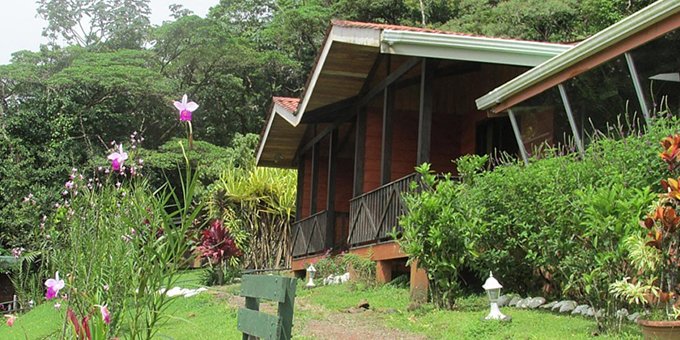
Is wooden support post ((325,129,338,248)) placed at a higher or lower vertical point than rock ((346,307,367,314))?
higher

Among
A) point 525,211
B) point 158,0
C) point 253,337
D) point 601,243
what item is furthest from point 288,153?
point 158,0

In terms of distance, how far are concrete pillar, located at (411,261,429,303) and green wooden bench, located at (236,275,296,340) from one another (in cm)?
455

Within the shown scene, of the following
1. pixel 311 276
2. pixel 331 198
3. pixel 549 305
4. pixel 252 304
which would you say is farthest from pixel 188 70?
pixel 252 304

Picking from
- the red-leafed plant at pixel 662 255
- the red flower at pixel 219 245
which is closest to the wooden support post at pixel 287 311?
the red-leafed plant at pixel 662 255

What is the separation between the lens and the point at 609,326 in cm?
558

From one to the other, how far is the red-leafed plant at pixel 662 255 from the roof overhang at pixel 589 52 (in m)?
1.67

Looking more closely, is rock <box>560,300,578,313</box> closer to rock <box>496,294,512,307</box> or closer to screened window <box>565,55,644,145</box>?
rock <box>496,294,512,307</box>

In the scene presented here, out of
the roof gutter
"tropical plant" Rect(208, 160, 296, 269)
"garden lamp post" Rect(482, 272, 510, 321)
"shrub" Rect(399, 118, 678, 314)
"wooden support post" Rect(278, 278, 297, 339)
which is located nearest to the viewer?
"wooden support post" Rect(278, 278, 297, 339)

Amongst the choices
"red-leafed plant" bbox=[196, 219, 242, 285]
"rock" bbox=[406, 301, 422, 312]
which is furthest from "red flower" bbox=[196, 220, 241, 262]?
"rock" bbox=[406, 301, 422, 312]

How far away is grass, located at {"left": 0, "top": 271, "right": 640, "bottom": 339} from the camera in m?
5.82

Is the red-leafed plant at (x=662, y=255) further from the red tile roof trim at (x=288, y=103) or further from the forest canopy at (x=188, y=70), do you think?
the forest canopy at (x=188, y=70)

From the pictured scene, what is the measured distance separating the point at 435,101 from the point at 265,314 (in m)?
10.2

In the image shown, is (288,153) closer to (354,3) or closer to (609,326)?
(354,3)

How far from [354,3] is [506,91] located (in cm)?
2168
